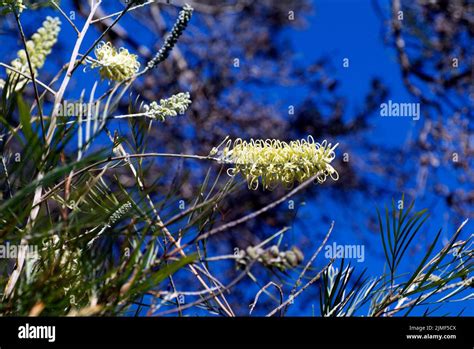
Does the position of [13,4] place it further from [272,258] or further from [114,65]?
[272,258]

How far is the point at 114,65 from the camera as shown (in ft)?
1.94

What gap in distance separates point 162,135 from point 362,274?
2.84 metres

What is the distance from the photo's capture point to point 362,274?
0.50 meters

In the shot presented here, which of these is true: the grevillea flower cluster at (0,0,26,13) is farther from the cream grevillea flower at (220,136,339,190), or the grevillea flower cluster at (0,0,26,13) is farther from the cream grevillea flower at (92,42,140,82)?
the cream grevillea flower at (220,136,339,190)

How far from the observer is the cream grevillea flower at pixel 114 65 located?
0.59 metres

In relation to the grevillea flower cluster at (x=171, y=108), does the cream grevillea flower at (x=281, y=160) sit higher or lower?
lower

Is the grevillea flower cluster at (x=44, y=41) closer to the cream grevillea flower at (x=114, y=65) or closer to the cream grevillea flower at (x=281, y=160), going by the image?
the cream grevillea flower at (x=114, y=65)

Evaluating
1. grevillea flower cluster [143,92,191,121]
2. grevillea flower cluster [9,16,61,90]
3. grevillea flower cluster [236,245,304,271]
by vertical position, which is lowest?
grevillea flower cluster [236,245,304,271]

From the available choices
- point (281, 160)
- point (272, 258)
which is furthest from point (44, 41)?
point (272, 258)

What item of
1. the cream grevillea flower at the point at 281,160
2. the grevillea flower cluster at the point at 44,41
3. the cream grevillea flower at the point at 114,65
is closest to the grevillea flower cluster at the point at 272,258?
the cream grevillea flower at the point at 281,160

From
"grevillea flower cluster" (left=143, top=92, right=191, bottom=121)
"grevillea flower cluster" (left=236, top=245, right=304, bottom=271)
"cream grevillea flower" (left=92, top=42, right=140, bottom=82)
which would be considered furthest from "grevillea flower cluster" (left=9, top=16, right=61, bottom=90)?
"grevillea flower cluster" (left=236, top=245, right=304, bottom=271)

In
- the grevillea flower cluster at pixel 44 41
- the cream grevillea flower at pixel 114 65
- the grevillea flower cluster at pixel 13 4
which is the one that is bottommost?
the cream grevillea flower at pixel 114 65

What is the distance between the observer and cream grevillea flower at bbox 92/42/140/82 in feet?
1.94
